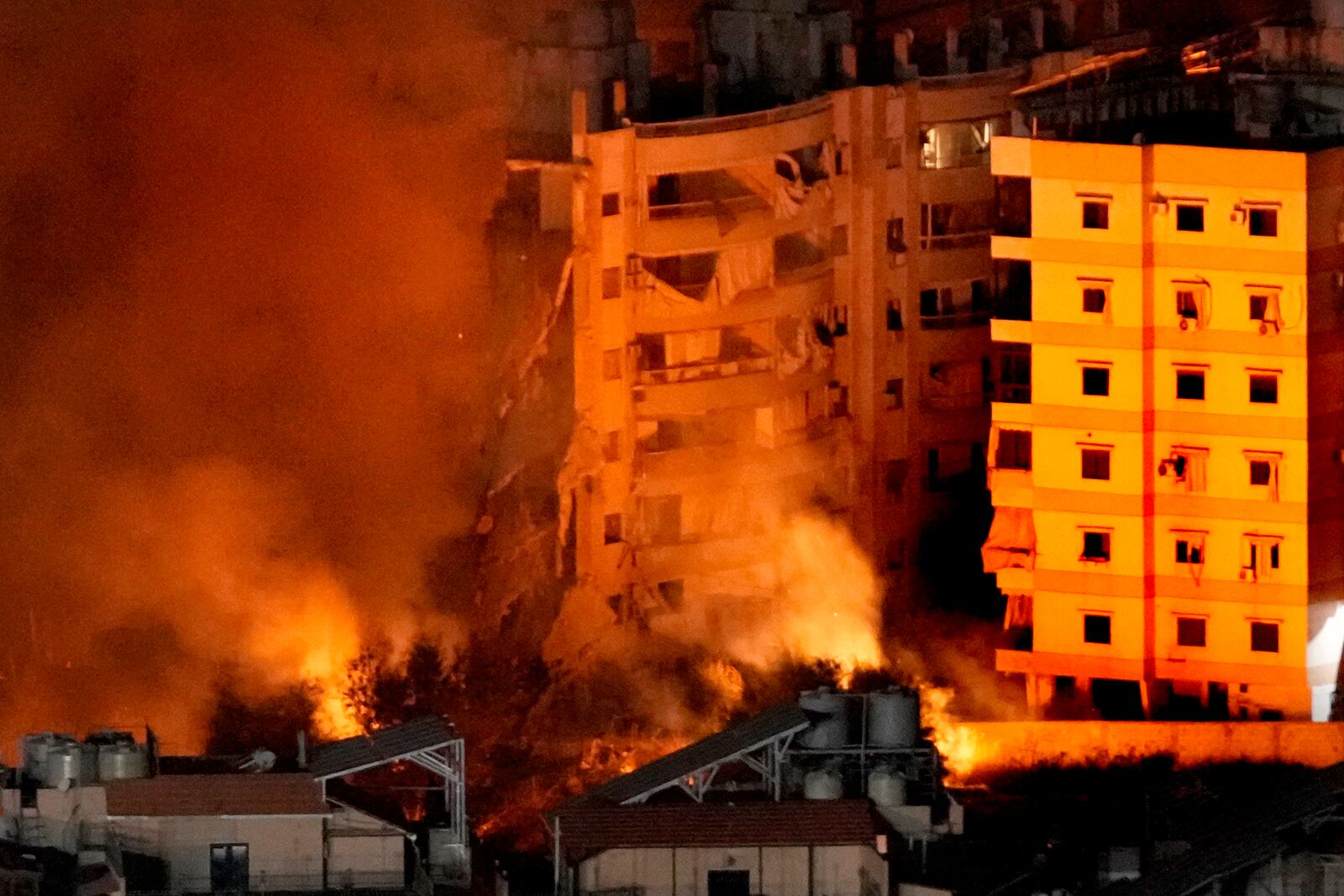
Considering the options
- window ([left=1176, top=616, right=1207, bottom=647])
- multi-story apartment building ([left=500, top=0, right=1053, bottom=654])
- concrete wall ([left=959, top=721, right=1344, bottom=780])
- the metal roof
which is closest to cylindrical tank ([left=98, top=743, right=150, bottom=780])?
the metal roof

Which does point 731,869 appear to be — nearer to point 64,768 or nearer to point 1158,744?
point 64,768

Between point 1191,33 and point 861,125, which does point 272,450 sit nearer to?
point 861,125

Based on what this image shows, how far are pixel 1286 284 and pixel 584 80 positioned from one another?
7.76 meters

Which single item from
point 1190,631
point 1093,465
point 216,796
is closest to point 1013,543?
point 1093,465

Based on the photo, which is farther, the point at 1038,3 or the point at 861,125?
the point at 1038,3

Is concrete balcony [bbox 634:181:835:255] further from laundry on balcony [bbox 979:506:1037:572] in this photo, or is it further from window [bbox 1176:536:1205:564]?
window [bbox 1176:536:1205:564]

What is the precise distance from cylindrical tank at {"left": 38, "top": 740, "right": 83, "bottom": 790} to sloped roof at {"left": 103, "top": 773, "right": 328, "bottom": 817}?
1.05ft

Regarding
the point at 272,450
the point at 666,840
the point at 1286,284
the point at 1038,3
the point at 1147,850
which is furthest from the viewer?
the point at 1038,3

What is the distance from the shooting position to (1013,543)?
41.9 m

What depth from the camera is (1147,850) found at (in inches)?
1473

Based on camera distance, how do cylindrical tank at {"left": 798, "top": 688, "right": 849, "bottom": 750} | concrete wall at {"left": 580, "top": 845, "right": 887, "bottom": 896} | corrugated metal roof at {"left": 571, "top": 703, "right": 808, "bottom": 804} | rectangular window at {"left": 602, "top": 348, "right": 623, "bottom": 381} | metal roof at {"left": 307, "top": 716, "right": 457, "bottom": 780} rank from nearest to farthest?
concrete wall at {"left": 580, "top": 845, "right": 887, "bottom": 896}, metal roof at {"left": 307, "top": 716, "right": 457, "bottom": 780}, corrugated metal roof at {"left": 571, "top": 703, "right": 808, "bottom": 804}, cylindrical tank at {"left": 798, "top": 688, "right": 849, "bottom": 750}, rectangular window at {"left": 602, "top": 348, "right": 623, "bottom": 381}

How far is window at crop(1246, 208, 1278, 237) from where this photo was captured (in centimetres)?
4091

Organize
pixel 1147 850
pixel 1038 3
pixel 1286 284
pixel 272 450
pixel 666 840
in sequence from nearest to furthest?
pixel 666 840
pixel 1147 850
pixel 1286 284
pixel 272 450
pixel 1038 3

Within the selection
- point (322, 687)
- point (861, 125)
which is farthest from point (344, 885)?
point (861, 125)
